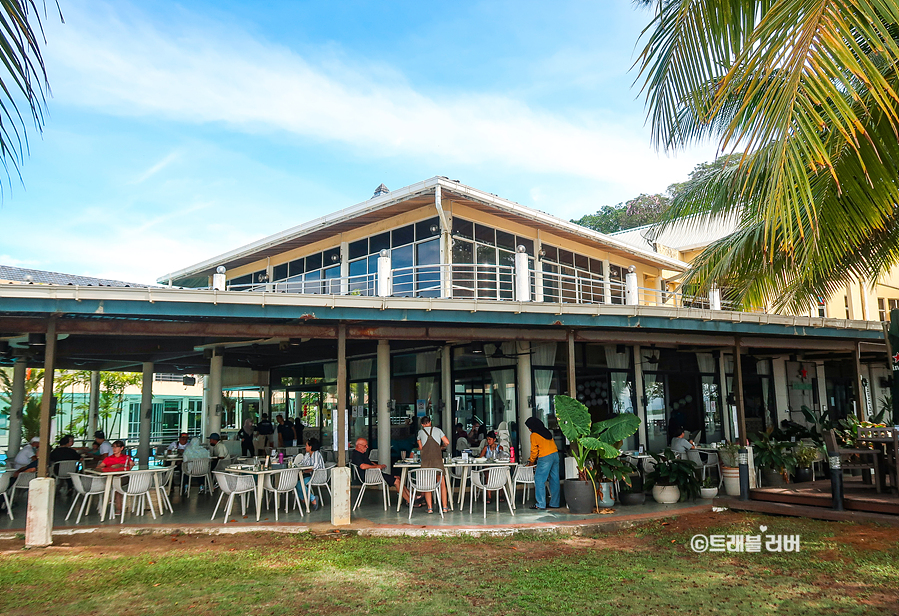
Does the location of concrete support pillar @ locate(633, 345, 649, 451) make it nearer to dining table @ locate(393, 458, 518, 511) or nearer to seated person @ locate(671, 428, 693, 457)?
seated person @ locate(671, 428, 693, 457)

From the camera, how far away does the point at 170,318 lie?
944cm

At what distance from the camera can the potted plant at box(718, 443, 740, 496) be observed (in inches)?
439

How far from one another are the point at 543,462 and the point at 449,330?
260 cm

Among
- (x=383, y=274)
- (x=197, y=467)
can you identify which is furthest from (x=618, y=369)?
(x=197, y=467)

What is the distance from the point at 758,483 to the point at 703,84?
9.95 m

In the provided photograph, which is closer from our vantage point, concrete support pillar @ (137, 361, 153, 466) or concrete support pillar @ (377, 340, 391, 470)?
concrete support pillar @ (377, 340, 391, 470)

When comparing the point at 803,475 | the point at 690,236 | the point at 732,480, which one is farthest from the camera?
the point at 690,236

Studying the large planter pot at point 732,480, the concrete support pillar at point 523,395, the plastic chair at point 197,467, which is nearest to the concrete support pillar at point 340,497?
the plastic chair at point 197,467

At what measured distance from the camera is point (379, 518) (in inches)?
386

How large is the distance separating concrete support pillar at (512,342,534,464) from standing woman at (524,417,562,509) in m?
2.27

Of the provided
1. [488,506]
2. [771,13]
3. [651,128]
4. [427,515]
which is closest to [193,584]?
[427,515]

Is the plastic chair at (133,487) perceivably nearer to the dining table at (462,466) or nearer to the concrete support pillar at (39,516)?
the concrete support pillar at (39,516)

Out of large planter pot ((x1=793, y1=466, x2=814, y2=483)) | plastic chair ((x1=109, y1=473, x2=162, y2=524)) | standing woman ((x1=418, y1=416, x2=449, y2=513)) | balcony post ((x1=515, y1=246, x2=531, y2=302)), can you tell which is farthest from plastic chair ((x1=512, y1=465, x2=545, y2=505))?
large planter pot ((x1=793, y1=466, x2=814, y2=483))

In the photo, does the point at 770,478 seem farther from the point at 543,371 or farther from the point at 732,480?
the point at 543,371
